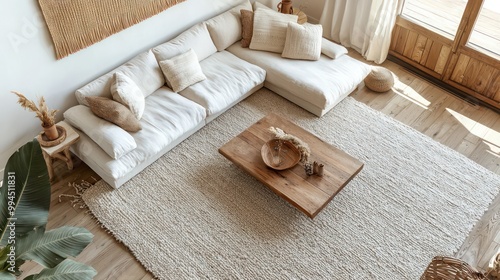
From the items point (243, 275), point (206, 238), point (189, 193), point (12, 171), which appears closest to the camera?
point (12, 171)

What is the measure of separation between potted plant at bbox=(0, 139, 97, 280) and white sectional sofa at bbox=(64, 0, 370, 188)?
4.22 feet

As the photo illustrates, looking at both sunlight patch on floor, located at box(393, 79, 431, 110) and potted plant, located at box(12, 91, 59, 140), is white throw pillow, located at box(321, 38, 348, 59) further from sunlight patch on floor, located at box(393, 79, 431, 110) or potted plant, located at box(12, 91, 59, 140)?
potted plant, located at box(12, 91, 59, 140)

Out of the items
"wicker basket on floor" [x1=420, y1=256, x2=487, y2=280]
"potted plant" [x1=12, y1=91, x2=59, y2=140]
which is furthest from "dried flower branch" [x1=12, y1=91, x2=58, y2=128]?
"wicker basket on floor" [x1=420, y1=256, x2=487, y2=280]

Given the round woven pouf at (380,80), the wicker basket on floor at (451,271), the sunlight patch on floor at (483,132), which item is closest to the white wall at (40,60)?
the round woven pouf at (380,80)

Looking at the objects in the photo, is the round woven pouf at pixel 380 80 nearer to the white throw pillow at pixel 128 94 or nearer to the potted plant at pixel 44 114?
the white throw pillow at pixel 128 94

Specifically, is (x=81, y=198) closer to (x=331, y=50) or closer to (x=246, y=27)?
(x=246, y=27)

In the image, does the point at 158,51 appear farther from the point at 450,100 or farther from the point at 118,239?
the point at 450,100

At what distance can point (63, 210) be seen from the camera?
12.5 ft

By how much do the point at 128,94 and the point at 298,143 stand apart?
1.59 meters

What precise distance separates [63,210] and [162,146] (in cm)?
99

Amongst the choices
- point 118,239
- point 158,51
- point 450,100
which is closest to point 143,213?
point 118,239

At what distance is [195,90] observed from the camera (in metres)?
4.46

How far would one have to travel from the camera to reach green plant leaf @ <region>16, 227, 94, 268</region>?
7.82 ft

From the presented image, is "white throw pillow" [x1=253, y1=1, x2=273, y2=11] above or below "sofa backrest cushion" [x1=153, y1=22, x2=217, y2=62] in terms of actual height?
above
